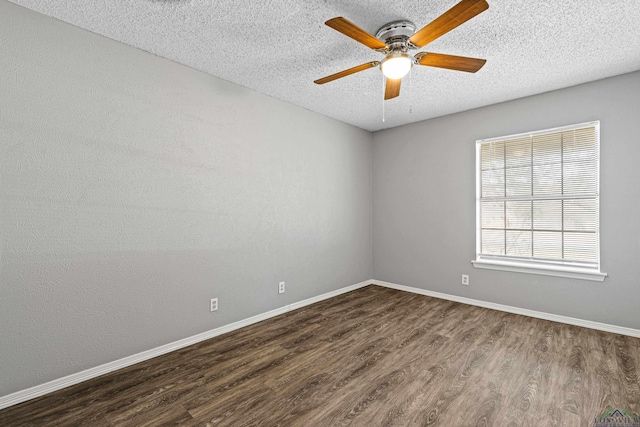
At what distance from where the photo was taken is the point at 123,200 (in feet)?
7.49

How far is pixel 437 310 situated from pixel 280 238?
85.8 inches

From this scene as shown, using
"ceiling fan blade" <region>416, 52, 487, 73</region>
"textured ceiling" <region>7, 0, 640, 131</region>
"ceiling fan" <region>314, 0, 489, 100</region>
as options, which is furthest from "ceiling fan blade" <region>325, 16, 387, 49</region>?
"ceiling fan blade" <region>416, 52, 487, 73</region>

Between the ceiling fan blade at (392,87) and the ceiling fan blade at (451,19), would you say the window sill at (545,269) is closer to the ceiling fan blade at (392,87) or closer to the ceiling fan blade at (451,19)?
the ceiling fan blade at (392,87)

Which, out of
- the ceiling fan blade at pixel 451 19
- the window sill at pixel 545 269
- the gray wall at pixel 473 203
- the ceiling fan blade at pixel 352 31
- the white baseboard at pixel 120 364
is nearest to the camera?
the ceiling fan blade at pixel 451 19

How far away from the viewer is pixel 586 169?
3.07m

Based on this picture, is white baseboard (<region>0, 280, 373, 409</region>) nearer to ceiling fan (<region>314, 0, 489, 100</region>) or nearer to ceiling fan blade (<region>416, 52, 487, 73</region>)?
ceiling fan (<region>314, 0, 489, 100</region>)

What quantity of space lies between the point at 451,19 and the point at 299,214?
8.48 ft

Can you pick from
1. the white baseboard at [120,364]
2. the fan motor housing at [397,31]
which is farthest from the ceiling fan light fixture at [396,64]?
the white baseboard at [120,364]

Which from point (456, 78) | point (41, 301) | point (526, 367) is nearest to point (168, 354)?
point (41, 301)

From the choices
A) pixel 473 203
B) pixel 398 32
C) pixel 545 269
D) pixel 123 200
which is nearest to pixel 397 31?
pixel 398 32

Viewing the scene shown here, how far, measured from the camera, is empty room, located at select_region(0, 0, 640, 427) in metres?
1.86

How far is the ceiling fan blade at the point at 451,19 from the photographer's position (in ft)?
4.80

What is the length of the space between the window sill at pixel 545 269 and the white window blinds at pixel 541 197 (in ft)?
0.34

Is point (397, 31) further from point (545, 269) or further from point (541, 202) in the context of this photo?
point (545, 269)
